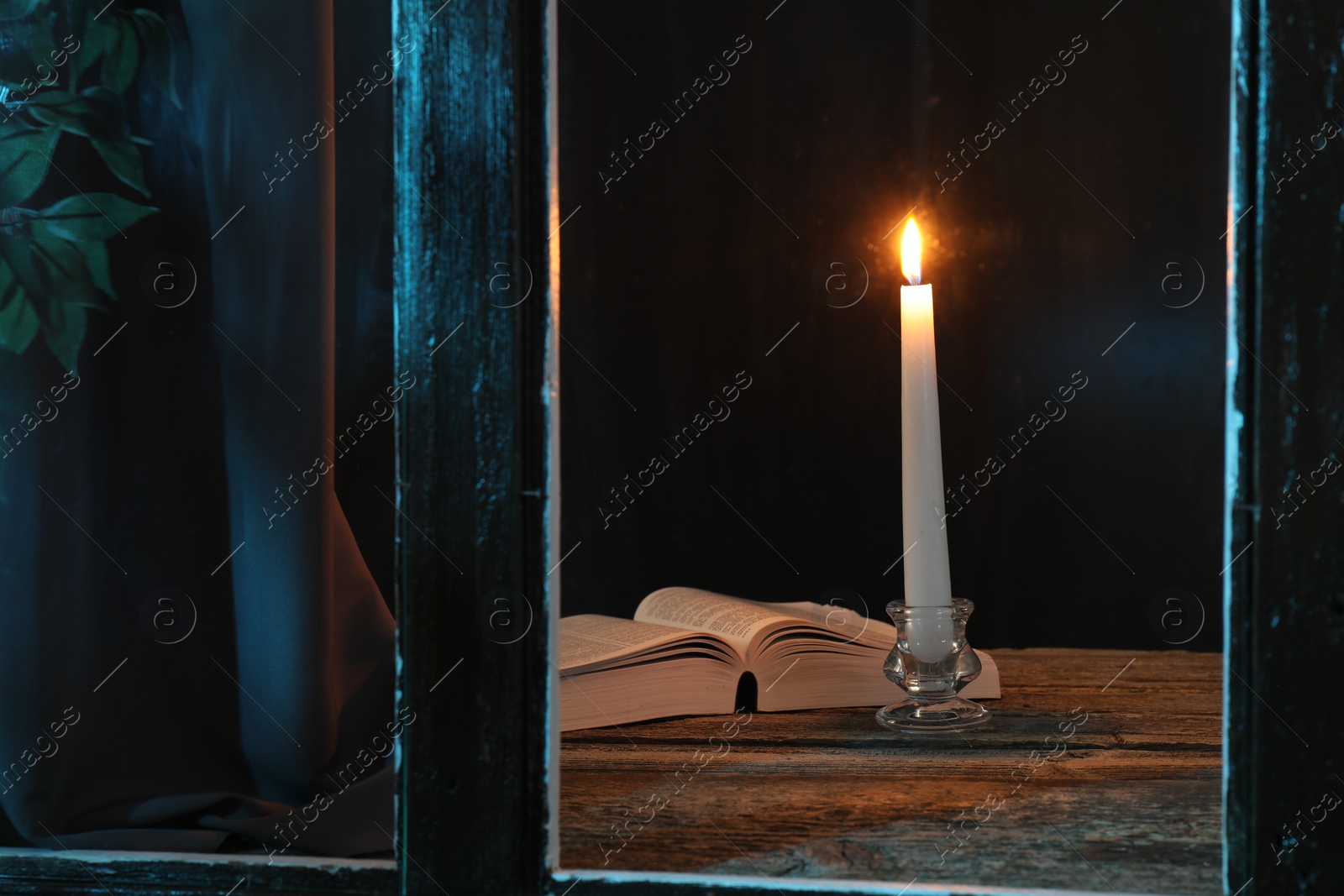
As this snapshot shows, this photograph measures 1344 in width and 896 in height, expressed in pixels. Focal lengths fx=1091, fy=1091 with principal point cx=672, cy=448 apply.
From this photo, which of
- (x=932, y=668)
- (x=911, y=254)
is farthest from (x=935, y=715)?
(x=911, y=254)

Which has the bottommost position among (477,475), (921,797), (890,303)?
(921,797)

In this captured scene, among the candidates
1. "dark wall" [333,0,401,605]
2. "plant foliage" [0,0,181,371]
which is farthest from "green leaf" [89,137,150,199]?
"dark wall" [333,0,401,605]

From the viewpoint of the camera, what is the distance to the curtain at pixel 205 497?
58 cm

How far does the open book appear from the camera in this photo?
683 mm

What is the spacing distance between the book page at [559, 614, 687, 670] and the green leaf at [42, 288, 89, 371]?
0.33 metres

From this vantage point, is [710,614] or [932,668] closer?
[932,668]

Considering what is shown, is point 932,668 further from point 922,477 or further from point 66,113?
point 66,113

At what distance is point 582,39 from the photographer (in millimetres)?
1117

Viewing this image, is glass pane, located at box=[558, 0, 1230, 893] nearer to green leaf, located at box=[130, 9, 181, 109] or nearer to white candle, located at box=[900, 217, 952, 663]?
white candle, located at box=[900, 217, 952, 663]

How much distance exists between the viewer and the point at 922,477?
0.65m

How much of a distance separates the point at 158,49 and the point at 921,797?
1.89 feet

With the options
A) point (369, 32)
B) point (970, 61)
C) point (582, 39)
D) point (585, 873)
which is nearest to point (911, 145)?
point (970, 61)

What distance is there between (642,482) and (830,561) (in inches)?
8.1

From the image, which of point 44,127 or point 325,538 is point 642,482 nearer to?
point 325,538
